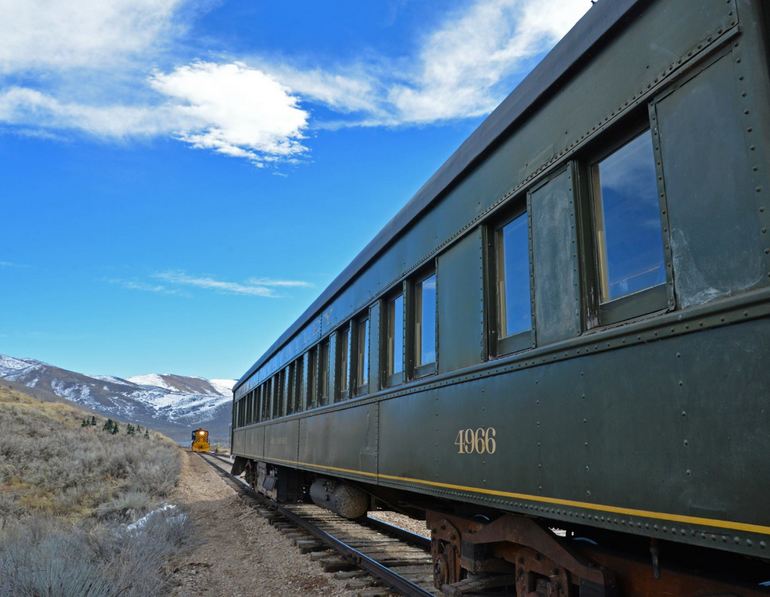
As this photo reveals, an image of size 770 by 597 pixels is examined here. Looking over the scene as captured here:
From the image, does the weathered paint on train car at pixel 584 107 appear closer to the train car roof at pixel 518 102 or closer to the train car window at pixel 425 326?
the train car roof at pixel 518 102

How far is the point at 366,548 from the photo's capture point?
26.6 ft

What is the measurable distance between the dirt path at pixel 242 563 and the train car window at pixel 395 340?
226 centimetres

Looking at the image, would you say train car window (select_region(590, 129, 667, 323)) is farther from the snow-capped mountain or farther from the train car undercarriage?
the snow-capped mountain

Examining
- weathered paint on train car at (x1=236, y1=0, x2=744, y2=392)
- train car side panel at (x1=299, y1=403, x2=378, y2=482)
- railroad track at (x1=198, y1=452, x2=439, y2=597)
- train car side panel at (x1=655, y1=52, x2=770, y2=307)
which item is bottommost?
railroad track at (x1=198, y1=452, x2=439, y2=597)

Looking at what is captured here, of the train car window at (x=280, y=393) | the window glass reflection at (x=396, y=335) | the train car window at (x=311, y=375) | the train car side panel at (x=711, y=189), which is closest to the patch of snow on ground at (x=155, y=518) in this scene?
the train car window at (x=280, y=393)

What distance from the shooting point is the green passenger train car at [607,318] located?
222 centimetres

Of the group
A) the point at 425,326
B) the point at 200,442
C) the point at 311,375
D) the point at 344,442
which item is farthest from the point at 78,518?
the point at 200,442

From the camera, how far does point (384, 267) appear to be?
6238 millimetres

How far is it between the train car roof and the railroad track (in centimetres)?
334

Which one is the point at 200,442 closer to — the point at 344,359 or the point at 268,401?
the point at 268,401

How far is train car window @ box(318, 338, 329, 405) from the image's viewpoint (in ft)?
27.8

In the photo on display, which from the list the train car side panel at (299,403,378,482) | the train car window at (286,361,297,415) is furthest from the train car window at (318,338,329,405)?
the train car window at (286,361,297,415)

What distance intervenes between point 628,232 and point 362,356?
436cm

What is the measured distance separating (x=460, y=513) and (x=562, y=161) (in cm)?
298
